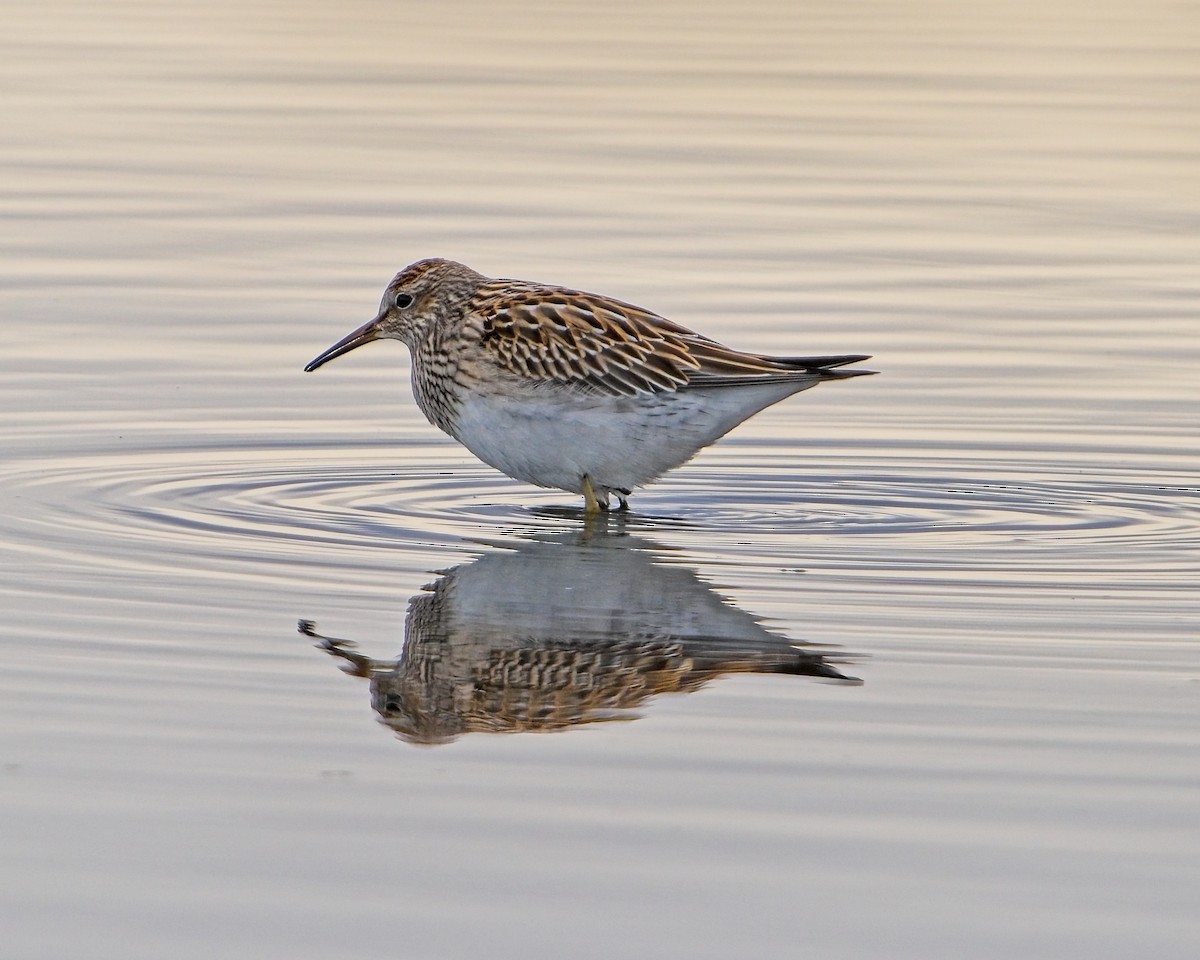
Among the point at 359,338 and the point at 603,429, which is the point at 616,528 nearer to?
the point at 603,429

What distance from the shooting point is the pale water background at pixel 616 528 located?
5781 millimetres

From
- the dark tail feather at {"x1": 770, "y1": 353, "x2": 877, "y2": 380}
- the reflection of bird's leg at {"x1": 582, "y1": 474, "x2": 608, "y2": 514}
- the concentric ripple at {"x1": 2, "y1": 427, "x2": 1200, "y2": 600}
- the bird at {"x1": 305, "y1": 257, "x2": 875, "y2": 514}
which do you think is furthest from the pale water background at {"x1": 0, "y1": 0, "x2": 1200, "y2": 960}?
the dark tail feather at {"x1": 770, "y1": 353, "x2": 877, "y2": 380}

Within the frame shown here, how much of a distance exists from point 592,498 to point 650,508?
1.09 ft

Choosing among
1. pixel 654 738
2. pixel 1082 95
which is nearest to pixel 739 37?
pixel 1082 95

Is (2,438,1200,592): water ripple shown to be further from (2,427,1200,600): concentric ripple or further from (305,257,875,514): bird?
(305,257,875,514): bird

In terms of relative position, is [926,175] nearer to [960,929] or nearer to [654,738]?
[654,738]

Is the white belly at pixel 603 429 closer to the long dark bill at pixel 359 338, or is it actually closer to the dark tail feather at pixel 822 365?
the dark tail feather at pixel 822 365

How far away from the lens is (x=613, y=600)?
8836 millimetres

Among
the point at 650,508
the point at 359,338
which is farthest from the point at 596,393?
the point at 359,338

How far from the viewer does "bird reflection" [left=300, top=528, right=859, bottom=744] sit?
7238 millimetres

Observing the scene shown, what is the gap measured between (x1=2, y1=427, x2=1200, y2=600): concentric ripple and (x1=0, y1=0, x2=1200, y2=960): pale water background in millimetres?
38

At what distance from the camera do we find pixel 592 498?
36.3ft

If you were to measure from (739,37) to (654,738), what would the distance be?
75.3ft

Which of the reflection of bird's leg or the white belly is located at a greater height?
the white belly
